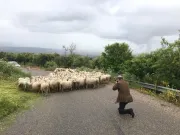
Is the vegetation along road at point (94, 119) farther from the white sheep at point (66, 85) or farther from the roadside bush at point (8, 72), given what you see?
the roadside bush at point (8, 72)

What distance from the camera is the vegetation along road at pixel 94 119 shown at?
10672 mm

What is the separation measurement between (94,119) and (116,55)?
80.4 feet

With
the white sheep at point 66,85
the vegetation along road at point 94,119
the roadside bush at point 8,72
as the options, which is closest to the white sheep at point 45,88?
the white sheep at point 66,85

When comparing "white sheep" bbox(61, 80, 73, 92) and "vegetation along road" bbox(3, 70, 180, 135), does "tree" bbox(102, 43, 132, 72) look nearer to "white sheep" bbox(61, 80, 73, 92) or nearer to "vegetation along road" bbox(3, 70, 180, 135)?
"white sheep" bbox(61, 80, 73, 92)

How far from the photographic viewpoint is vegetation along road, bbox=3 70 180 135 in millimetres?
10672

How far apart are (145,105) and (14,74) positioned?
18.8m

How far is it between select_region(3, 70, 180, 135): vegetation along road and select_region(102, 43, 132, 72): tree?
18795mm

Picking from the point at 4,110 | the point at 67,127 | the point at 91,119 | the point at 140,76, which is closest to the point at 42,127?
the point at 67,127

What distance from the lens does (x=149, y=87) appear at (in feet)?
70.9

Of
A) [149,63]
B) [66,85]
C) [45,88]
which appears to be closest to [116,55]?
[149,63]

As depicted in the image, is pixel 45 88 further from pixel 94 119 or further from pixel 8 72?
pixel 8 72

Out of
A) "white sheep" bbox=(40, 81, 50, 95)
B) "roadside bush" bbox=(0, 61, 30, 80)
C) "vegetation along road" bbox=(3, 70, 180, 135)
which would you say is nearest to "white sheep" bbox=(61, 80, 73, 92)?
"white sheep" bbox=(40, 81, 50, 95)

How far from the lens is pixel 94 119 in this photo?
12.5m

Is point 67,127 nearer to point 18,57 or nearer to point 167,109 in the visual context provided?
point 167,109
